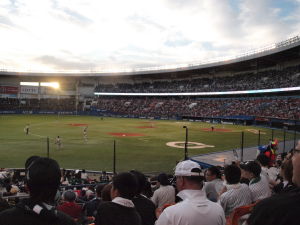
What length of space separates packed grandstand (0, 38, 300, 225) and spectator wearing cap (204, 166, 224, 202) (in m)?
0.03

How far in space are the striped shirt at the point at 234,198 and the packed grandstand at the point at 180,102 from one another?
2cm

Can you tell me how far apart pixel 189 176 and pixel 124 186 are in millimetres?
1029

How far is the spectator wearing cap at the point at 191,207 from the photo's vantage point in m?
3.15

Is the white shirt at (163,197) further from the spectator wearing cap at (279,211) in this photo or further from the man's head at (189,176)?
the spectator wearing cap at (279,211)

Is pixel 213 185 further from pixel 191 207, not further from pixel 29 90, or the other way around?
pixel 29 90

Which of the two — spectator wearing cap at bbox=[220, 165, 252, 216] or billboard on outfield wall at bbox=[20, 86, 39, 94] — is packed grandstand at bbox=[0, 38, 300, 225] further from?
billboard on outfield wall at bbox=[20, 86, 39, 94]

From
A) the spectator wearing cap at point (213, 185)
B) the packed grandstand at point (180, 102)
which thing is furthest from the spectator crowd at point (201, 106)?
the spectator wearing cap at point (213, 185)

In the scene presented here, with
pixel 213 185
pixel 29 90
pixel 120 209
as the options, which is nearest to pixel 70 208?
pixel 120 209

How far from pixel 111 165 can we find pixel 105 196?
15659mm

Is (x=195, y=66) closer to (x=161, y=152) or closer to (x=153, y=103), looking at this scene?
(x=153, y=103)

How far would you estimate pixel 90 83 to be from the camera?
109438mm

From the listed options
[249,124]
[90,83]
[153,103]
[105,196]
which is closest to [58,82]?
[90,83]

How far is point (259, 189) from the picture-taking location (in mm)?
6137

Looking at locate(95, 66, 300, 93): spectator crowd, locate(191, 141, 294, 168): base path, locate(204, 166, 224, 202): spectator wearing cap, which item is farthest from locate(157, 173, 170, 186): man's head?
locate(95, 66, 300, 93): spectator crowd
